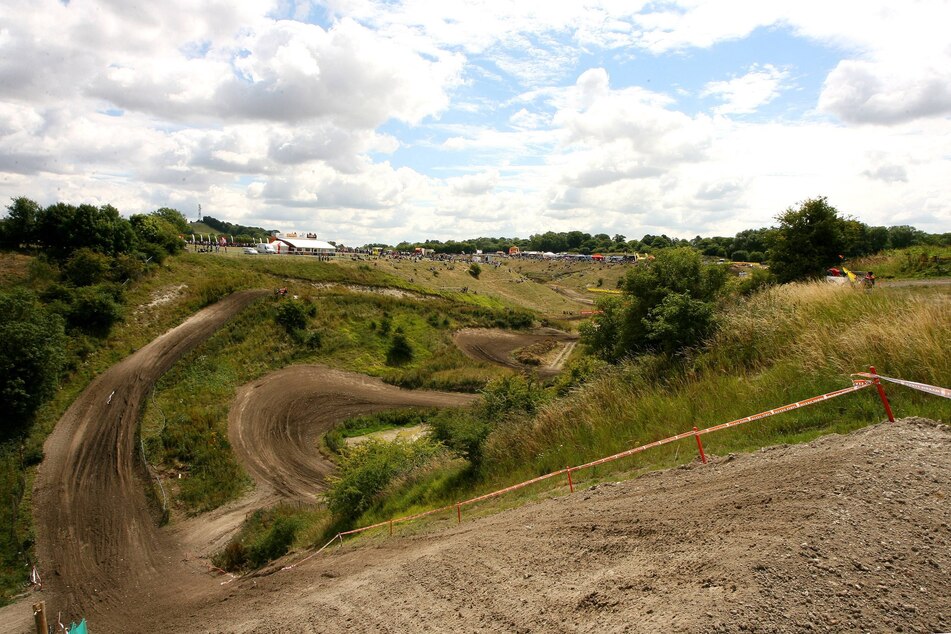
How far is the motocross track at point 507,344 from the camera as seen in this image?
53.2 meters

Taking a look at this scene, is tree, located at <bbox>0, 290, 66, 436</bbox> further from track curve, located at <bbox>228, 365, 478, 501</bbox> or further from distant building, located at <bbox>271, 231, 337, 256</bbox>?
distant building, located at <bbox>271, 231, 337, 256</bbox>

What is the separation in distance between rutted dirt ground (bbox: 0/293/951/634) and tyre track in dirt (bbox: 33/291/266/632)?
5.45 meters

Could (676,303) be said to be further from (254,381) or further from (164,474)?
(254,381)

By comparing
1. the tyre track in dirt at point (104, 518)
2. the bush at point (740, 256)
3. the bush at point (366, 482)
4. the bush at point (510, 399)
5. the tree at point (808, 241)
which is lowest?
the tyre track in dirt at point (104, 518)

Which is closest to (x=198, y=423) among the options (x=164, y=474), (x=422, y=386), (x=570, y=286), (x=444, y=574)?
(x=164, y=474)

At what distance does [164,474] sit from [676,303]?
28.7 metres

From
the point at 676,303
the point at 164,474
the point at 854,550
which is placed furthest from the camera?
the point at 164,474

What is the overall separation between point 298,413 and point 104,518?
13.7m

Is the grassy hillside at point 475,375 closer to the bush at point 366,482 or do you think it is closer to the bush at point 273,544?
the bush at point 273,544

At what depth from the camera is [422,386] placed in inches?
1773

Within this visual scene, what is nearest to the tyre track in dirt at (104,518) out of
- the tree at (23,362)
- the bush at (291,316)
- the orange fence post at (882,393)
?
the tree at (23,362)

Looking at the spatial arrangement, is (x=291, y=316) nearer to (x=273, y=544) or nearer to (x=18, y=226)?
(x=18, y=226)

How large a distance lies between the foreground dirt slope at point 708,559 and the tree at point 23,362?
2791 centimetres

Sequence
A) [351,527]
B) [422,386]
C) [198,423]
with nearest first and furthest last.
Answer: [351,527] → [198,423] → [422,386]
